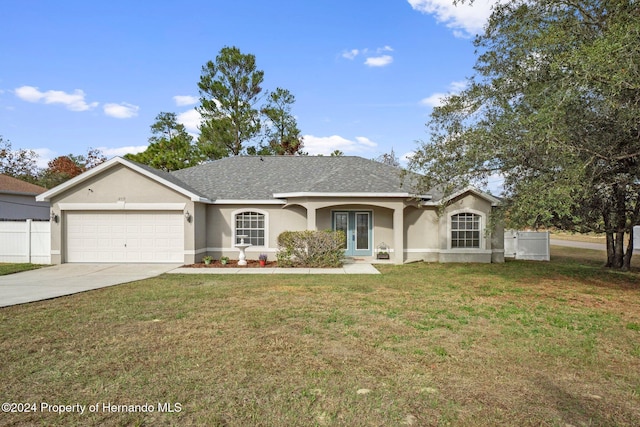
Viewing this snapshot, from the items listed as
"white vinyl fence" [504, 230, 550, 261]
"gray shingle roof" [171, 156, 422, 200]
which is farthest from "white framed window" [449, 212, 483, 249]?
"white vinyl fence" [504, 230, 550, 261]

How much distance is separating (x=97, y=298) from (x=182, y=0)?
10.3 metres

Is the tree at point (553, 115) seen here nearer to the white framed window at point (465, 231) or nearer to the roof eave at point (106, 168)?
the white framed window at point (465, 231)

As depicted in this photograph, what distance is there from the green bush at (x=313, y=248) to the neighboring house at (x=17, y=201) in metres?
18.7

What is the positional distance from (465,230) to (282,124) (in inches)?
809

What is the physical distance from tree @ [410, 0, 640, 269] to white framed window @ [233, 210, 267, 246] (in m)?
7.48

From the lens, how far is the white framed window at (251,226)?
650 inches

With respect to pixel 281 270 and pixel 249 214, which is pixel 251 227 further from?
pixel 281 270

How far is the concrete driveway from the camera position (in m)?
9.15

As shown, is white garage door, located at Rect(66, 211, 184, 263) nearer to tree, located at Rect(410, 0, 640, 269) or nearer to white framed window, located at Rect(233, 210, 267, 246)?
white framed window, located at Rect(233, 210, 267, 246)

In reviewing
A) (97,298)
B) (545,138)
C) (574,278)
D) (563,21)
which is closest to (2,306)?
(97,298)

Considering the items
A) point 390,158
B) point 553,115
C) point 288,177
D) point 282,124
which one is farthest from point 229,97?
point 553,115

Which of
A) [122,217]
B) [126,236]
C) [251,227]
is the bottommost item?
[126,236]

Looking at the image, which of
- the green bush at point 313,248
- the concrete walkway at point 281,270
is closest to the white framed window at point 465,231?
the concrete walkway at point 281,270

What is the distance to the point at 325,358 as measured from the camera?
198 inches
